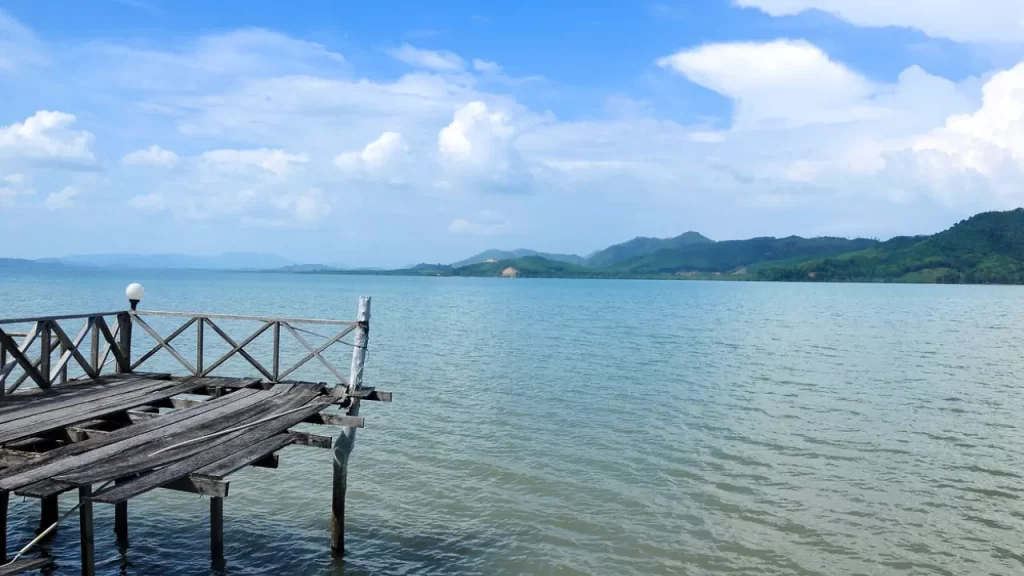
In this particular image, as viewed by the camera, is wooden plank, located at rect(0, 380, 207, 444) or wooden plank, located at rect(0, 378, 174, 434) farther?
wooden plank, located at rect(0, 378, 174, 434)

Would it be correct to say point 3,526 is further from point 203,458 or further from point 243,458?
point 243,458

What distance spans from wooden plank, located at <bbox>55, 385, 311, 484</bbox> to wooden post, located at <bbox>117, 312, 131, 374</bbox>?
221 inches

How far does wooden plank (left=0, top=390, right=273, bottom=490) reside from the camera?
8477 millimetres

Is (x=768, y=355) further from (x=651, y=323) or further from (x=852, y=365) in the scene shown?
(x=651, y=323)

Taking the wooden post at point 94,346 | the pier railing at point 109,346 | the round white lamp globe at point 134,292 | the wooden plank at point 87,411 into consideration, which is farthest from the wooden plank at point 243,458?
the round white lamp globe at point 134,292

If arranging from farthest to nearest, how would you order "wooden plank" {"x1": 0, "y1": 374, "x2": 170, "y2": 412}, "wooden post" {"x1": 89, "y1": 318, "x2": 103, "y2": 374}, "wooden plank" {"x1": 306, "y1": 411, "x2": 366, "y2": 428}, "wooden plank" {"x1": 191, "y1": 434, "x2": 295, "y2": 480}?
"wooden post" {"x1": 89, "y1": 318, "x2": 103, "y2": 374}
"wooden plank" {"x1": 0, "y1": 374, "x2": 170, "y2": 412}
"wooden plank" {"x1": 306, "y1": 411, "x2": 366, "y2": 428}
"wooden plank" {"x1": 191, "y1": 434, "x2": 295, "y2": 480}

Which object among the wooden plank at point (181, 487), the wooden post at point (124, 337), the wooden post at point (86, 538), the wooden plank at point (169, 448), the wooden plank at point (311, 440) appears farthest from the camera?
the wooden post at point (124, 337)

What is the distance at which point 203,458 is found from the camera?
934cm

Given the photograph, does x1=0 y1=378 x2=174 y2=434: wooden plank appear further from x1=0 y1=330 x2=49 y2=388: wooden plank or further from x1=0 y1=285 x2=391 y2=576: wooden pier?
x1=0 y1=330 x2=49 y2=388: wooden plank

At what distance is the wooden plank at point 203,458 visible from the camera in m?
7.87

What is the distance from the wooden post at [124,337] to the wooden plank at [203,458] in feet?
21.3

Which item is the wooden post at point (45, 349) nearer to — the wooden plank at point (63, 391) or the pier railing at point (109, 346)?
the pier railing at point (109, 346)

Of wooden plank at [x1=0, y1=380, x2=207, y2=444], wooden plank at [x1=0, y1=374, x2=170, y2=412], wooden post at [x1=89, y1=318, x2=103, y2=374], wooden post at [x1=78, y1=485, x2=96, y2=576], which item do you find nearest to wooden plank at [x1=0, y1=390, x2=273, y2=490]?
wooden post at [x1=78, y1=485, x2=96, y2=576]

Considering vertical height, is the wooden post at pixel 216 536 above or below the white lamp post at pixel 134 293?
below
